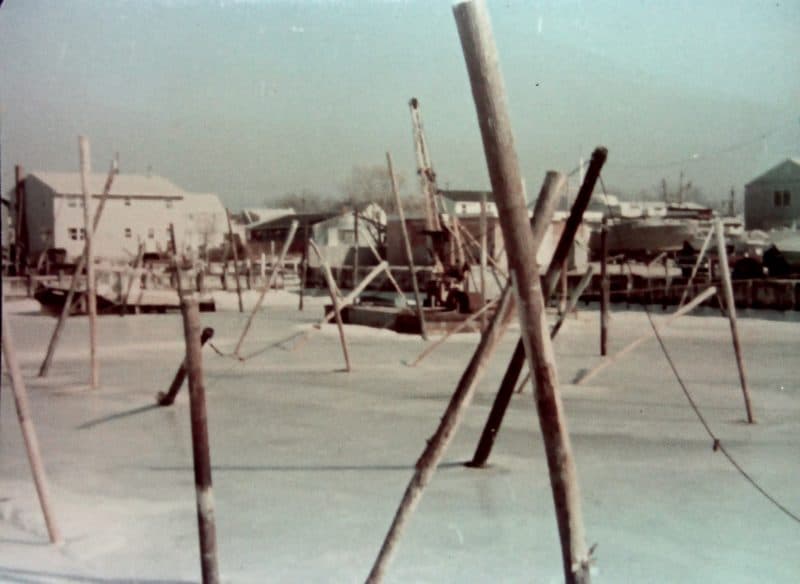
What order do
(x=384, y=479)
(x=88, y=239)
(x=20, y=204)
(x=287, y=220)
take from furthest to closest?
(x=287, y=220), (x=20, y=204), (x=88, y=239), (x=384, y=479)

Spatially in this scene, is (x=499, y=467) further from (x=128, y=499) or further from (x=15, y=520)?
(x=15, y=520)

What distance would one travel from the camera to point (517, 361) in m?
4.77

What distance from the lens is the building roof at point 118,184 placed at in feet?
45.6

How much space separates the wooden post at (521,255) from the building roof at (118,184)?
11.0 metres

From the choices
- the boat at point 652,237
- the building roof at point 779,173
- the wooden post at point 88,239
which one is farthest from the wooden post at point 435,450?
the boat at point 652,237

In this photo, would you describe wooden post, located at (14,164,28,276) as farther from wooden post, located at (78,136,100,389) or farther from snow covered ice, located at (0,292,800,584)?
snow covered ice, located at (0,292,800,584)

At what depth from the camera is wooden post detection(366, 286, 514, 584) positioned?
3074 mm

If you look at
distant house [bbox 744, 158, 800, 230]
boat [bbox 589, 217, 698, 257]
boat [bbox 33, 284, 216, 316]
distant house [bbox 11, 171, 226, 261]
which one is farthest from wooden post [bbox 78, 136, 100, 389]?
boat [bbox 589, 217, 698, 257]

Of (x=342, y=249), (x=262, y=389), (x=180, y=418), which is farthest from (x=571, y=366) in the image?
(x=342, y=249)

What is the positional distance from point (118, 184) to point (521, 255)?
1536 centimetres

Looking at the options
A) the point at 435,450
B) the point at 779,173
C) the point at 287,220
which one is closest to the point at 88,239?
the point at 435,450

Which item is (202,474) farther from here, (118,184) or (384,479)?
(118,184)

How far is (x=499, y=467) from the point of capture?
5.15 metres

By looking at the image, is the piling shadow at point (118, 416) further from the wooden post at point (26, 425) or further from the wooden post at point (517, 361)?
the wooden post at point (517, 361)
